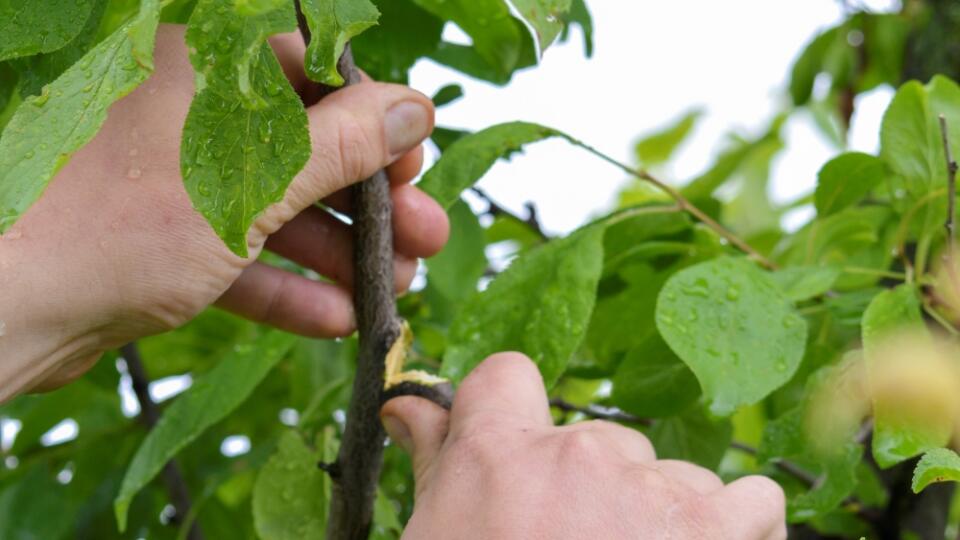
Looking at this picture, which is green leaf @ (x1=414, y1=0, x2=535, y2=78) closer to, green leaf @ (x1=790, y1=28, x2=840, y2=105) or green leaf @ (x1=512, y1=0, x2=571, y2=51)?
green leaf @ (x1=512, y1=0, x2=571, y2=51)

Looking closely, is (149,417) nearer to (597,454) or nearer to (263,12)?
(597,454)

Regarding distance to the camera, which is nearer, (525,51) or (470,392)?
(470,392)

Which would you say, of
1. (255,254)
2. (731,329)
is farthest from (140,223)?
(731,329)

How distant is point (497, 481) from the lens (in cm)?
69

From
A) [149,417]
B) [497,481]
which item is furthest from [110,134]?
[149,417]

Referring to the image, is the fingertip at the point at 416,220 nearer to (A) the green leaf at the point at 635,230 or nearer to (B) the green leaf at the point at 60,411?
(A) the green leaf at the point at 635,230

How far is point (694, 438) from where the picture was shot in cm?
105

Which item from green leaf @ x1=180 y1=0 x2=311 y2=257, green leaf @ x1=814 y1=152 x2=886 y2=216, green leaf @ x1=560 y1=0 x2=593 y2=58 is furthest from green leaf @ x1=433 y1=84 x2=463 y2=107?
green leaf @ x1=180 y1=0 x2=311 y2=257

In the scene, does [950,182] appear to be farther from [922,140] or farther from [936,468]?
[936,468]

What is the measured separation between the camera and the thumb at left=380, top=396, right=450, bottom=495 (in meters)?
0.79

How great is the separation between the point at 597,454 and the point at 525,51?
17.2 inches

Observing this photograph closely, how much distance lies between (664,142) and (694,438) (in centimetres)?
174

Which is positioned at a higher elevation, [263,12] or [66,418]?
[263,12]

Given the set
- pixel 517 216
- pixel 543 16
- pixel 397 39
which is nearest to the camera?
pixel 543 16
